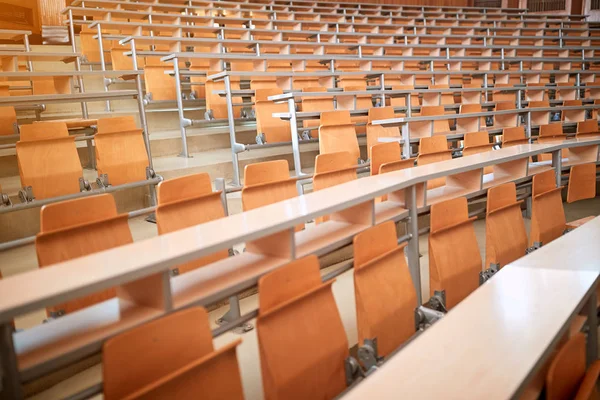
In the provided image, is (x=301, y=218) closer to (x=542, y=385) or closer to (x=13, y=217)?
(x=542, y=385)

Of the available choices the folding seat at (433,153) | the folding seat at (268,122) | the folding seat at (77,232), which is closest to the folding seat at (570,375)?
the folding seat at (77,232)

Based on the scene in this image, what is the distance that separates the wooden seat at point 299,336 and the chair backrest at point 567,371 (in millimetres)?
412

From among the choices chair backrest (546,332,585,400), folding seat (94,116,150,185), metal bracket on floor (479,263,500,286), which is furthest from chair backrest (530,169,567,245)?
folding seat (94,116,150,185)

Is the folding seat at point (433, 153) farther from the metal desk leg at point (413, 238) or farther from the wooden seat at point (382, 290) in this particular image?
the wooden seat at point (382, 290)

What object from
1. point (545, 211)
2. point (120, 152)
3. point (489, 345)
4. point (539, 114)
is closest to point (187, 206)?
point (120, 152)

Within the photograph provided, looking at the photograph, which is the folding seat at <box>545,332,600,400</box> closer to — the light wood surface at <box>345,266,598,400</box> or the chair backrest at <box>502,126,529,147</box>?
the light wood surface at <box>345,266,598,400</box>

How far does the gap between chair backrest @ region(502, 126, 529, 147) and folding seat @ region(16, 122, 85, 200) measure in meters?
2.01

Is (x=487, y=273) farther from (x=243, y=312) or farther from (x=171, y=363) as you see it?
(x=171, y=363)

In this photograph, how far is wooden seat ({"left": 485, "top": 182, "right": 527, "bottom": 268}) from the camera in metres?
1.63

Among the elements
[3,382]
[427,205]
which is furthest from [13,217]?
[427,205]

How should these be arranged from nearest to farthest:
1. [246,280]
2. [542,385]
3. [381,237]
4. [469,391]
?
[469,391] → [542,385] → [246,280] → [381,237]

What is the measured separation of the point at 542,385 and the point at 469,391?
11.6 inches

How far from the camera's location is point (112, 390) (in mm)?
735

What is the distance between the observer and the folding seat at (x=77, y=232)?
1152 mm
